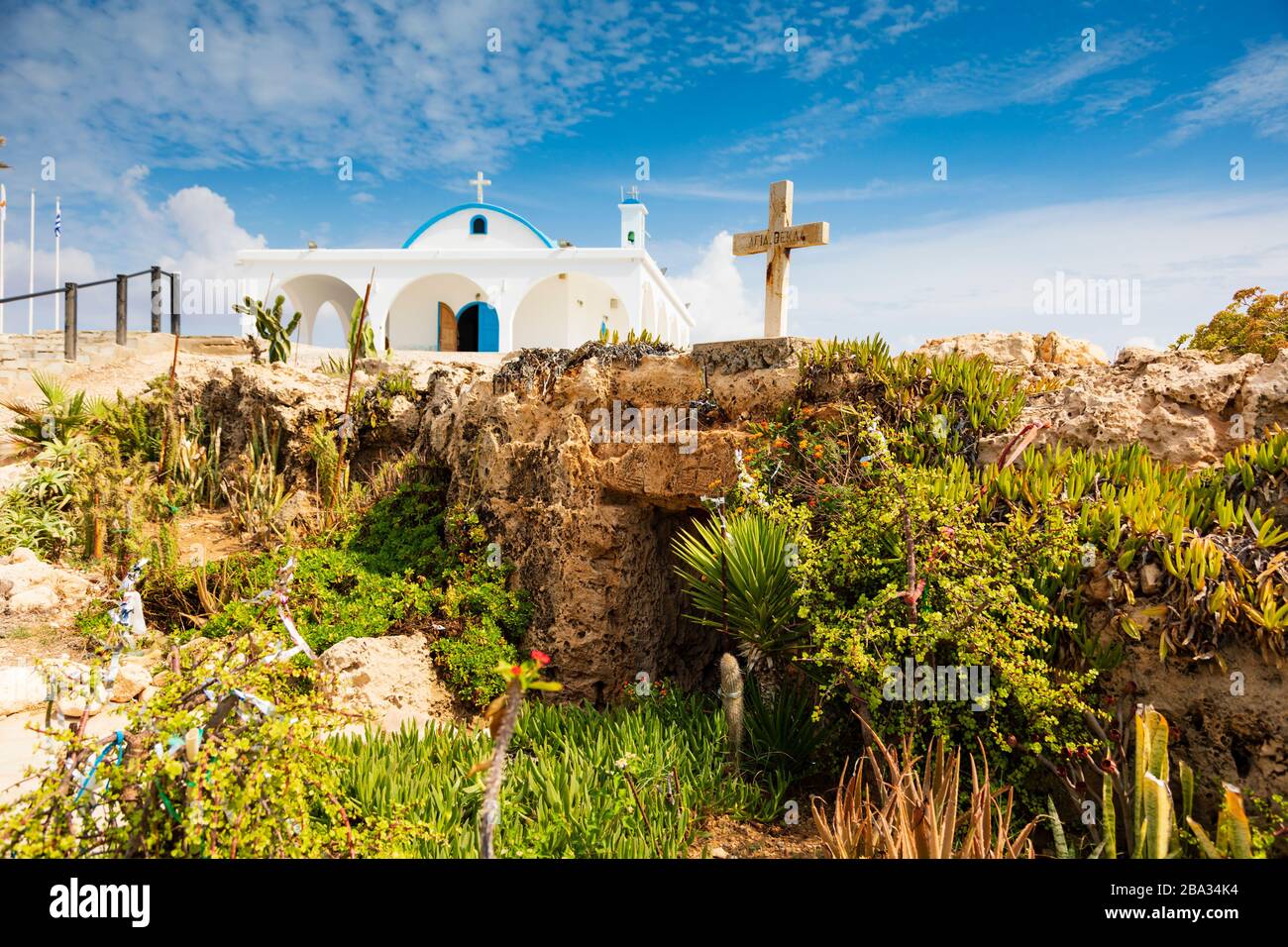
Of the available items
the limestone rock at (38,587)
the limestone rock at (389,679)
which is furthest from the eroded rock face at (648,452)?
the limestone rock at (38,587)

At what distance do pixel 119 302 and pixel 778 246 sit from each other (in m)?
14.3

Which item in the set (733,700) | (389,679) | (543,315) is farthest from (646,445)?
(543,315)

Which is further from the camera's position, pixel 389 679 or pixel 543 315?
pixel 543 315

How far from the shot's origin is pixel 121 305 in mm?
15234

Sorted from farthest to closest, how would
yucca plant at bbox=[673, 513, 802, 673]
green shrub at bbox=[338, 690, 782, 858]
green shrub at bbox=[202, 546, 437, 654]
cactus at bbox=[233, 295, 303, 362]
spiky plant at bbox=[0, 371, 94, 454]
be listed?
cactus at bbox=[233, 295, 303, 362]
spiky plant at bbox=[0, 371, 94, 454]
green shrub at bbox=[202, 546, 437, 654]
yucca plant at bbox=[673, 513, 802, 673]
green shrub at bbox=[338, 690, 782, 858]

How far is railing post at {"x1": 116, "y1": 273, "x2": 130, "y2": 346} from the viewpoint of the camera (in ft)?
49.6

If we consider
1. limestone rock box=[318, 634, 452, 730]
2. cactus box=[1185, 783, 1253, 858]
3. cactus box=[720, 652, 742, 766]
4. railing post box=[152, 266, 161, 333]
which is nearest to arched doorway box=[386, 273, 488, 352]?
railing post box=[152, 266, 161, 333]

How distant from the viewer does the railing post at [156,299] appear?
53.4ft

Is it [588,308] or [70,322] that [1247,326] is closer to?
[588,308]

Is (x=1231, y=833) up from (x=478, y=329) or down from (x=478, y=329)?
down

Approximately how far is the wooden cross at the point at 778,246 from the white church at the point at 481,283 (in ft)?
41.1

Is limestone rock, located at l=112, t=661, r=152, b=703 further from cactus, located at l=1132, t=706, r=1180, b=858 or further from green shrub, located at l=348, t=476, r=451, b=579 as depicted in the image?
cactus, located at l=1132, t=706, r=1180, b=858

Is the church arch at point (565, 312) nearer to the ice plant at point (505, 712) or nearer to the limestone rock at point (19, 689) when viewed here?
the limestone rock at point (19, 689)

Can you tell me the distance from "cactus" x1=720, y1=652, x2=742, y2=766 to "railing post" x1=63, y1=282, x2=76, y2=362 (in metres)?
15.4
